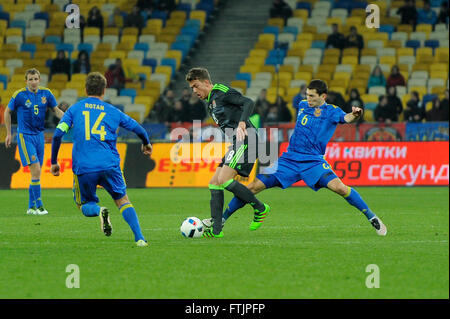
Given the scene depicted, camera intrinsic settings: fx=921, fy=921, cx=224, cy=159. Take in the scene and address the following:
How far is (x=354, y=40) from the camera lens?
26969 mm

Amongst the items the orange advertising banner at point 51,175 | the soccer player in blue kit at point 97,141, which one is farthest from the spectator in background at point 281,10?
the soccer player in blue kit at point 97,141

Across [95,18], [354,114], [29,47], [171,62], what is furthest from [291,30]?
[354,114]

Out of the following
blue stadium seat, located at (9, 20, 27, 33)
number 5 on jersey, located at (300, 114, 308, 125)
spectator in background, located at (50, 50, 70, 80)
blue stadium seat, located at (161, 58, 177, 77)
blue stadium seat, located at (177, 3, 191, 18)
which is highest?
blue stadium seat, located at (177, 3, 191, 18)

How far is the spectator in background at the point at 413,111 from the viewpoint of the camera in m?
22.7

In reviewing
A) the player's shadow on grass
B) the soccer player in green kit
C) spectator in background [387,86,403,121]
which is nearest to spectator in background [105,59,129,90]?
the player's shadow on grass

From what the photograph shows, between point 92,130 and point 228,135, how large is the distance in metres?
1.77

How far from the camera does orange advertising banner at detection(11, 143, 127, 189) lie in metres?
21.3

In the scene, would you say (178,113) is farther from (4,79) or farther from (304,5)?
(304,5)

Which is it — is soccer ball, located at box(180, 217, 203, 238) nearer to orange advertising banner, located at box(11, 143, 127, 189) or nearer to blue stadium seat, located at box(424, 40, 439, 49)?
orange advertising banner, located at box(11, 143, 127, 189)

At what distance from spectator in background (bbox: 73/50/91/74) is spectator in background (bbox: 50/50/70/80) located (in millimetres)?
447

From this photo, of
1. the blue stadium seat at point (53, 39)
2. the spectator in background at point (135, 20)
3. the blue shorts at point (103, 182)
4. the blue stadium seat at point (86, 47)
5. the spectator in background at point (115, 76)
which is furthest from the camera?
the spectator in background at point (135, 20)

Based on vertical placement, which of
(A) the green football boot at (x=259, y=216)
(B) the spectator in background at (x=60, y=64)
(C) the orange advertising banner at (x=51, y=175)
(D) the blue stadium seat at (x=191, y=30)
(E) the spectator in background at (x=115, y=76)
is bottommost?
(A) the green football boot at (x=259, y=216)

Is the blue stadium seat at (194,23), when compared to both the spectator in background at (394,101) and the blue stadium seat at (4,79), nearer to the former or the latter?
the blue stadium seat at (4,79)

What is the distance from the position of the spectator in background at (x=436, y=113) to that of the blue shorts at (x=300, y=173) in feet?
39.8
